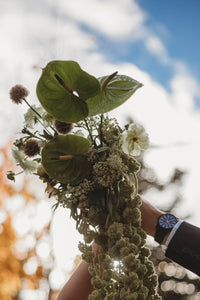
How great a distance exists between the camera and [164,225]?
1214 mm

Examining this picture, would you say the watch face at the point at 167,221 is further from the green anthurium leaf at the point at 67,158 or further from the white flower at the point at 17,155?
the white flower at the point at 17,155

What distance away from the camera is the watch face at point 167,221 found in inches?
47.3

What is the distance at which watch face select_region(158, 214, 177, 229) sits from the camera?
1.20m

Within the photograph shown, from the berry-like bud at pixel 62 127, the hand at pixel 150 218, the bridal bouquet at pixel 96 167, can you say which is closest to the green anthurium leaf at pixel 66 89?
the bridal bouquet at pixel 96 167

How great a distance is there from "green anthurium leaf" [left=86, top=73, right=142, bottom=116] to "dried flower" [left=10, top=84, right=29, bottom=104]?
0.36 metres

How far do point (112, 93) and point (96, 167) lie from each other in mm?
313

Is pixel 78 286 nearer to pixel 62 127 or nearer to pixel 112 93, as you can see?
pixel 62 127

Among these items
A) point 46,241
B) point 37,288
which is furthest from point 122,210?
point 37,288

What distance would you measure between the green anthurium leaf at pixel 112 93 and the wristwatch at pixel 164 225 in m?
0.63

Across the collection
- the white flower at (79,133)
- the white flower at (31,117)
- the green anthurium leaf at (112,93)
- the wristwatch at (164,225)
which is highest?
the white flower at (31,117)

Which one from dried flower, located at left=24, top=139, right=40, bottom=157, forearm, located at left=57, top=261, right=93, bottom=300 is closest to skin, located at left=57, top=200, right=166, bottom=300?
forearm, located at left=57, top=261, right=93, bottom=300

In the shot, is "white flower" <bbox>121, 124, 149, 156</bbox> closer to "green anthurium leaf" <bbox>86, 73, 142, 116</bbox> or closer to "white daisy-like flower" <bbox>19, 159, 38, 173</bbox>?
"green anthurium leaf" <bbox>86, 73, 142, 116</bbox>

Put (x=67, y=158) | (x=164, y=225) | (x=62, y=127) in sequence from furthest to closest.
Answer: (x=164, y=225)
(x=62, y=127)
(x=67, y=158)

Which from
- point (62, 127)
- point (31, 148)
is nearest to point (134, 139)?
point (62, 127)
